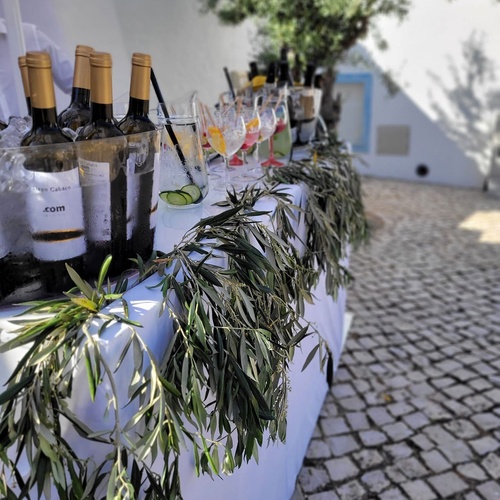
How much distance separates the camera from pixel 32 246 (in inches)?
34.6

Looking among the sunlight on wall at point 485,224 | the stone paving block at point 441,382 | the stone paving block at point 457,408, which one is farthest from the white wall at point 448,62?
the stone paving block at point 457,408

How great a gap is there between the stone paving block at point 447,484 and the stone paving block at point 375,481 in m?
0.19

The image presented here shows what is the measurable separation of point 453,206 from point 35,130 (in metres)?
6.62

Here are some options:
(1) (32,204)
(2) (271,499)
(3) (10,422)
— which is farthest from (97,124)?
(2) (271,499)

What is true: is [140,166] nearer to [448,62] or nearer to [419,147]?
[448,62]

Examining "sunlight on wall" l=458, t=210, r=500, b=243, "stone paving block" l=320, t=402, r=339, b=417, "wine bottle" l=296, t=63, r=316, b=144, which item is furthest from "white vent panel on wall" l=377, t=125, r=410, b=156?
"stone paving block" l=320, t=402, r=339, b=417

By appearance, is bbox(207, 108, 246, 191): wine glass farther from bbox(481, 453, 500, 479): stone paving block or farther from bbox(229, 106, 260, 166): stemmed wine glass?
bbox(481, 453, 500, 479): stone paving block

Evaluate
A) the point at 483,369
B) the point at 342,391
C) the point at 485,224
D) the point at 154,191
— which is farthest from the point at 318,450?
the point at 485,224

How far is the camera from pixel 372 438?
2.21 metres

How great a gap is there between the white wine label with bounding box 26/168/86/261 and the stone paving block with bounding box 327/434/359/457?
1.67 metres

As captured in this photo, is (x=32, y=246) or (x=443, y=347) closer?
(x=32, y=246)

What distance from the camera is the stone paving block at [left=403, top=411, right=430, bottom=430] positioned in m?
2.28

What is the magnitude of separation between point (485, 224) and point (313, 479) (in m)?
4.84

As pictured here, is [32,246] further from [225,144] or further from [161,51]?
[161,51]
